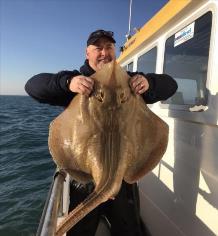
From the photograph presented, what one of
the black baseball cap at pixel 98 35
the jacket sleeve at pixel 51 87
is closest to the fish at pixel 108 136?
the jacket sleeve at pixel 51 87

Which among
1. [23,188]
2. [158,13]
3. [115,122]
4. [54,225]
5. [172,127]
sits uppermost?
[158,13]

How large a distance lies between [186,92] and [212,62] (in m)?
0.76

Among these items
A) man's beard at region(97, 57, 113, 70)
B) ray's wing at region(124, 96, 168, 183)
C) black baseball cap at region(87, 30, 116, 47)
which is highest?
black baseball cap at region(87, 30, 116, 47)

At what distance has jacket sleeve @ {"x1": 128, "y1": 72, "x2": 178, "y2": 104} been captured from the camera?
3.23 m

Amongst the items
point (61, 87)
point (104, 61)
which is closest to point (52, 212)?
point (61, 87)

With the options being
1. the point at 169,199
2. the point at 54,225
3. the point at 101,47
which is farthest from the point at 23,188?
the point at 54,225

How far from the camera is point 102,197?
260 centimetres

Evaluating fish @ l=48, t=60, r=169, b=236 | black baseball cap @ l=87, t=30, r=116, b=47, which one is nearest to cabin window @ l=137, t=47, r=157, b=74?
black baseball cap @ l=87, t=30, r=116, b=47

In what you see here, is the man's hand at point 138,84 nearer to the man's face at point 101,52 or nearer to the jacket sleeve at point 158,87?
the jacket sleeve at point 158,87

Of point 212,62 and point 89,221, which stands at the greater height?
point 212,62

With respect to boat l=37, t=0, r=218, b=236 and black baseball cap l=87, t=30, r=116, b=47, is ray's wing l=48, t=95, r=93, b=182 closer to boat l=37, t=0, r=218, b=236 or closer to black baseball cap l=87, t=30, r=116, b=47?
boat l=37, t=0, r=218, b=236

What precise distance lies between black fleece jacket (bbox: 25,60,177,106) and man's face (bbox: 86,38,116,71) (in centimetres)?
24

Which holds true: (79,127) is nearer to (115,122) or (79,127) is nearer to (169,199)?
(115,122)

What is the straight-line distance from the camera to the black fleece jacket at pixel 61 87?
126 inches
